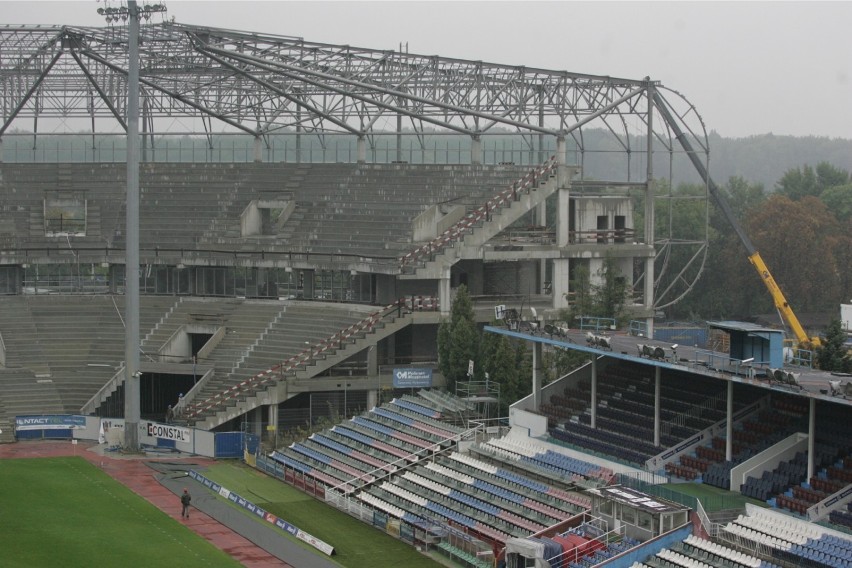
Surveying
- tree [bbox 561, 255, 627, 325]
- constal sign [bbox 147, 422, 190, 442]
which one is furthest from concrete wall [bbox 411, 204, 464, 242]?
constal sign [bbox 147, 422, 190, 442]

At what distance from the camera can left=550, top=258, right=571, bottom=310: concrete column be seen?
193 ft

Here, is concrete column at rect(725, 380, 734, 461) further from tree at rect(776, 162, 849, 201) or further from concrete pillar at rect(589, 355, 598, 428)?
tree at rect(776, 162, 849, 201)

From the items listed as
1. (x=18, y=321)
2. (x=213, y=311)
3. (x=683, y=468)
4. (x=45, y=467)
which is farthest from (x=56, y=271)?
(x=683, y=468)

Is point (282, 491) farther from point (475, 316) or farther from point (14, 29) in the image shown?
point (14, 29)

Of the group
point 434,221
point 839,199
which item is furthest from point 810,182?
point 434,221

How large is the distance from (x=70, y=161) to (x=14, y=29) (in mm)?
11053

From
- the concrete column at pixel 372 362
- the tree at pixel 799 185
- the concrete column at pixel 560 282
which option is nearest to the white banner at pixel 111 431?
the concrete column at pixel 372 362

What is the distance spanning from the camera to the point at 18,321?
6131 centimetres

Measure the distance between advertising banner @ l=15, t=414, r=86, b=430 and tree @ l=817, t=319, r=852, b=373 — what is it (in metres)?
27.7

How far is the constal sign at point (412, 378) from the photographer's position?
52.9 m

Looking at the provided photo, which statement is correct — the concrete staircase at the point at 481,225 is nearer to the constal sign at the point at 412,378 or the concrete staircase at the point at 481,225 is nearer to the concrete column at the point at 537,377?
the constal sign at the point at 412,378

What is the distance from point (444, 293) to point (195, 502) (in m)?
16.0

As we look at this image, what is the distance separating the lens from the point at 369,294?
5966cm

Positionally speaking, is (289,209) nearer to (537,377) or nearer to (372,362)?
(372,362)
